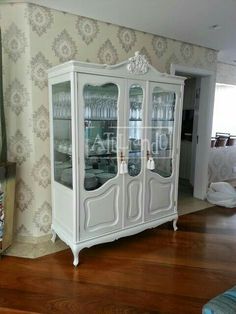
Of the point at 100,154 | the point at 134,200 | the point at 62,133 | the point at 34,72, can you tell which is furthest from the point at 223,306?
the point at 34,72

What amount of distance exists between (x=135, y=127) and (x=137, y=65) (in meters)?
0.60

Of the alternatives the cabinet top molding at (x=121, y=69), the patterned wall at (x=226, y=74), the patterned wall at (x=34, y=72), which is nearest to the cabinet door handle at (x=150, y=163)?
the cabinet top molding at (x=121, y=69)

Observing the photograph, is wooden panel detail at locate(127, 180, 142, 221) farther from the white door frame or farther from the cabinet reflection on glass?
the white door frame

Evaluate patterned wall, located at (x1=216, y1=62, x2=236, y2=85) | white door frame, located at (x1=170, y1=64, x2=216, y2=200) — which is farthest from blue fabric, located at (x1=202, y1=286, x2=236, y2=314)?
patterned wall, located at (x1=216, y1=62, x2=236, y2=85)

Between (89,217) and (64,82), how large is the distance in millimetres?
1260

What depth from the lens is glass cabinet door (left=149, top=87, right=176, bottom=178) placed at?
288cm

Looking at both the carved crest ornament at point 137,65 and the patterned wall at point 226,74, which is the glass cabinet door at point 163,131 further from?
the patterned wall at point 226,74

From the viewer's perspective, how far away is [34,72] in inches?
102

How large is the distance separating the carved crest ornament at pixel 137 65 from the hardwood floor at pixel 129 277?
1.81 meters

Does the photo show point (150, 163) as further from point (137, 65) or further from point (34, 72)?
point (34, 72)

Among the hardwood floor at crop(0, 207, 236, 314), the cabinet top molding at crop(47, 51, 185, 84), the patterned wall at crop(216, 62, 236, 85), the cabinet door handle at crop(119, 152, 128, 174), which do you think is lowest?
the hardwood floor at crop(0, 207, 236, 314)

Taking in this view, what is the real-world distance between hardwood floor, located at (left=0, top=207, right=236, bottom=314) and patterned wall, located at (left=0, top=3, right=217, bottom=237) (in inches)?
23.0

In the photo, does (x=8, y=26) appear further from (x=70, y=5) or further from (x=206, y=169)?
(x=206, y=169)

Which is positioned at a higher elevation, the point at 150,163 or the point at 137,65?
the point at 137,65
